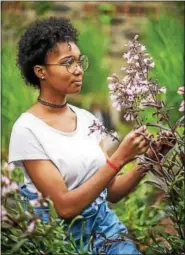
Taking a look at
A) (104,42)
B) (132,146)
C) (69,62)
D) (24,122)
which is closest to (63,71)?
(69,62)

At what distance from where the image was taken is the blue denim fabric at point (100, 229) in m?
2.77

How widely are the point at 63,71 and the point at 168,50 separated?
241 centimetres

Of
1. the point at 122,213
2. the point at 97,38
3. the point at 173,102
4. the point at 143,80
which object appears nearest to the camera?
the point at 143,80

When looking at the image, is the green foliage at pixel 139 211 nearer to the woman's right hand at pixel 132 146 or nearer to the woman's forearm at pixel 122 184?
the woman's forearm at pixel 122 184

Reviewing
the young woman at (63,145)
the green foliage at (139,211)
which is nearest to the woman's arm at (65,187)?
the young woman at (63,145)

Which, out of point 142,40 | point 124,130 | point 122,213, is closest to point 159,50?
point 142,40

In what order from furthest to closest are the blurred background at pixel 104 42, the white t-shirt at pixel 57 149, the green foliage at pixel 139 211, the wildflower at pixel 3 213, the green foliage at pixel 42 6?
1. the green foliage at pixel 42 6
2. the blurred background at pixel 104 42
3. the green foliage at pixel 139 211
4. the white t-shirt at pixel 57 149
5. the wildflower at pixel 3 213

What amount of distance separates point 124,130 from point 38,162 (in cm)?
238

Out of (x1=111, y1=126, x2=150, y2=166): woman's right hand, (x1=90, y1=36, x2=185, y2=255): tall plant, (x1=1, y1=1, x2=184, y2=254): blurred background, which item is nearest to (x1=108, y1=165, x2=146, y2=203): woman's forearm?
(x1=90, y1=36, x2=185, y2=255): tall plant

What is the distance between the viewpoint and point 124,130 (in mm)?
5047

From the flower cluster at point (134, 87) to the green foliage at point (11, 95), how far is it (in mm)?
1992

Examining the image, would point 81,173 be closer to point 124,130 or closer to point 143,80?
point 143,80

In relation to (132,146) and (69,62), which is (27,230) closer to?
(132,146)

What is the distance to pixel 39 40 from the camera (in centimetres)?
276
